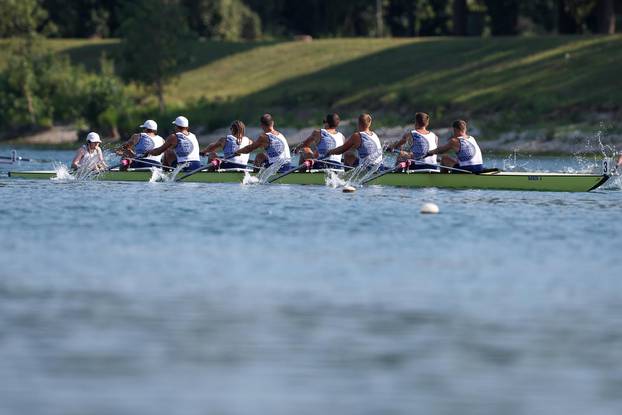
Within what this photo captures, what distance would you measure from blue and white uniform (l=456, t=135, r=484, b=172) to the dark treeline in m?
51.3

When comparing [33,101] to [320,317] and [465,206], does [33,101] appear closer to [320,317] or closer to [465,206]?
[465,206]

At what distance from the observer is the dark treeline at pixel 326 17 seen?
84.2 metres

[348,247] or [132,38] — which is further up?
[132,38]

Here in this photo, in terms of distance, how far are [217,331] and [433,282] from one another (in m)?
3.90

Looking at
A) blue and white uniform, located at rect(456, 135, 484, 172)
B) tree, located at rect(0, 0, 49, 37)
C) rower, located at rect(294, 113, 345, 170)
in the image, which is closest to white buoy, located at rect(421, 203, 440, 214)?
blue and white uniform, located at rect(456, 135, 484, 172)

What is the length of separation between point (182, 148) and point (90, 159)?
7.66 feet

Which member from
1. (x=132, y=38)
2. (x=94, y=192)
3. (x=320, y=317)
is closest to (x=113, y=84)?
(x=132, y=38)

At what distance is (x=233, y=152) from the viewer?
→ 112 ft

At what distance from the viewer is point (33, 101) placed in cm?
7012

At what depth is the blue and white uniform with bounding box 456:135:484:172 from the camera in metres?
31.1

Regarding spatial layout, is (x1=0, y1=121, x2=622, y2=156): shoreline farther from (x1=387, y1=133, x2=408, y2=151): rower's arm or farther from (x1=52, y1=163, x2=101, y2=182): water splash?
(x1=52, y1=163, x2=101, y2=182): water splash

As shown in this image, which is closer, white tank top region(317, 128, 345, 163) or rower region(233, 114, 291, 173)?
white tank top region(317, 128, 345, 163)

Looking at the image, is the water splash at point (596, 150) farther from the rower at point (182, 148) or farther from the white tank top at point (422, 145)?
the rower at point (182, 148)

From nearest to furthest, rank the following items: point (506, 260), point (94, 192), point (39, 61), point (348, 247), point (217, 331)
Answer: point (217, 331) → point (506, 260) → point (348, 247) → point (94, 192) → point (39, 61)
